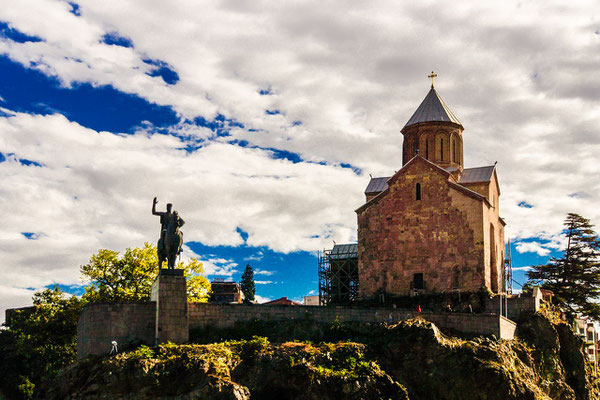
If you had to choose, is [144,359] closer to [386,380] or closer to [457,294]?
[386,380]

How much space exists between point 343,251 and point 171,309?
26327mm

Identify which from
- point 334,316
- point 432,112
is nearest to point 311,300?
point 432,112

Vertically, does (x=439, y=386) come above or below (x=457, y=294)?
below

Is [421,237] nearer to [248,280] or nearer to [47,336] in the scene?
[47,336]

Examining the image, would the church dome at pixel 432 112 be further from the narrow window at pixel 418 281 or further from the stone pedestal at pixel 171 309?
the stone pedestal at pixel 171 309

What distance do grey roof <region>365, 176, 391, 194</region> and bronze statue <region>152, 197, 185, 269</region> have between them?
23.3 meters

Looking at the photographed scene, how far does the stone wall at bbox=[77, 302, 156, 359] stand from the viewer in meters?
29.8

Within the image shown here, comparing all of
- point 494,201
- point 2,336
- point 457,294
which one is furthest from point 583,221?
point 2,336

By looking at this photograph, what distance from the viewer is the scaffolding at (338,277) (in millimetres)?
50750

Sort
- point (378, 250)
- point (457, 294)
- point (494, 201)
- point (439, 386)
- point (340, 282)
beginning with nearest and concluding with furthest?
1. point (439, 386)
2. point (457, 294)
3. point (378, 250)
4. point (494, 201)
5. point (340, 282)

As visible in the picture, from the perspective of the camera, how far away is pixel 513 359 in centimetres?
3181

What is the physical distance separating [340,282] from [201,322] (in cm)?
2106

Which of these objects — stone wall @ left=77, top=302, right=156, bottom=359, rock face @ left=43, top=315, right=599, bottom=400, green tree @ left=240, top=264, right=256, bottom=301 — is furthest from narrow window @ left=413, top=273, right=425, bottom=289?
green tree @ left=240, top=264, right=256, bottom=301

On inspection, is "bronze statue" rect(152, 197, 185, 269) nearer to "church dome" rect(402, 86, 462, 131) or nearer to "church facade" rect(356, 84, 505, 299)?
"church facade" rect(356, 84, 505, 299)
